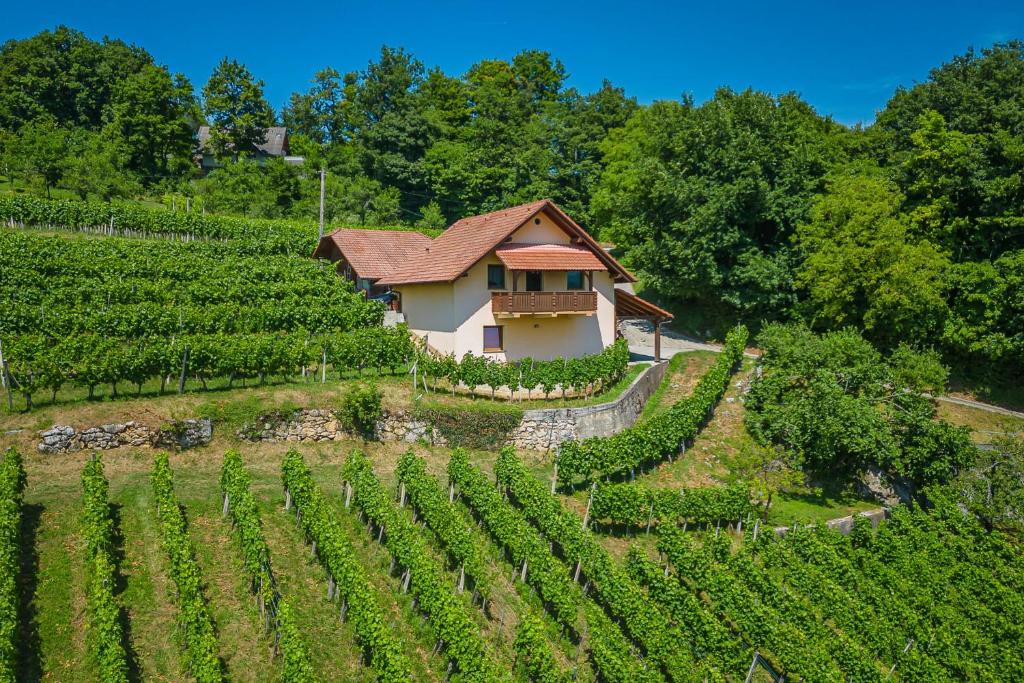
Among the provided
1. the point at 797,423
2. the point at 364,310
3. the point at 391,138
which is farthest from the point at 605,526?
the point at 391,138

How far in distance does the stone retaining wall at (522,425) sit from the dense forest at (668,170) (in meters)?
14.4

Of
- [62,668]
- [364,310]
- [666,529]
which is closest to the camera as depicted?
[62,668]

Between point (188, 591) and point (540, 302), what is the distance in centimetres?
1936

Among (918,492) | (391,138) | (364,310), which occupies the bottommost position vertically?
(918,492)

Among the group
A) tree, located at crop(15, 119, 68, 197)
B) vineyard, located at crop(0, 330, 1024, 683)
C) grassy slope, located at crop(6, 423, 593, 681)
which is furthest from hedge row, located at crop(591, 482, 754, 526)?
tree, located at crop(15, 119, 68, 197)

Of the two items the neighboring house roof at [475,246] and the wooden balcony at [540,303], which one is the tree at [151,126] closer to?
the neighboring house roof at [475,246]

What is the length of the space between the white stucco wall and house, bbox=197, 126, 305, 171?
→ 147 feet

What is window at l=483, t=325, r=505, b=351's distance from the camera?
1203 inches

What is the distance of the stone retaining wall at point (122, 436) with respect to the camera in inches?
769

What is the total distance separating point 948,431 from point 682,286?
17.5 m

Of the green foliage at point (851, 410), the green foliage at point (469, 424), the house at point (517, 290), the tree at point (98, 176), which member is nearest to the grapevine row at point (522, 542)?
the green foliage at point (469, 424)

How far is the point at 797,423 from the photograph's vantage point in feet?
88.3

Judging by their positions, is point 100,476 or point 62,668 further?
point 100,476

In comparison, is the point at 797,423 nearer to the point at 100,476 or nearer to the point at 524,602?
the point at 524,602
